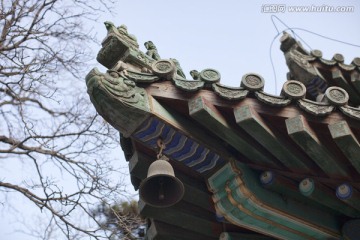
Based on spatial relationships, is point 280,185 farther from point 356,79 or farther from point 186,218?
point 356,79

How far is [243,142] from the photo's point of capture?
4.30 m

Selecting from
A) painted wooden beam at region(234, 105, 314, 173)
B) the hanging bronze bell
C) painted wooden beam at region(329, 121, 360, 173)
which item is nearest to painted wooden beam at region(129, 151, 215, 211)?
the hanging bronze bell

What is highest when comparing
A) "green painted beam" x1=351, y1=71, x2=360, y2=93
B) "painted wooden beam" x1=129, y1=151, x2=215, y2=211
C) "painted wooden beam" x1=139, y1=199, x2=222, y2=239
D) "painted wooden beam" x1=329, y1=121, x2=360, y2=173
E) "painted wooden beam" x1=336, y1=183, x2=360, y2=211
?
"green painted beam" x1=351, y1=71, x2=360, y2=93

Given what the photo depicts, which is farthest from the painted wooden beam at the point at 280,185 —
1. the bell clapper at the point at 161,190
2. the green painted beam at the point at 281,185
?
the bell clapper at the point at 161,190

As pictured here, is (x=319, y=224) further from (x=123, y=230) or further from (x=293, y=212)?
(x=123, y=230)

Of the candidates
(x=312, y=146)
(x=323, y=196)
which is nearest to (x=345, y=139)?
(x=312, y=146)

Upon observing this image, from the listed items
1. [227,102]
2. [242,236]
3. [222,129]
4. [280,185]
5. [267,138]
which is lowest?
[242,236]

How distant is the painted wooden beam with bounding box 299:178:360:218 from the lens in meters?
4.39

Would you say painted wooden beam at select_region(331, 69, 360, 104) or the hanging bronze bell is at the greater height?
painted wooden beam at select_region(331, 69, 360, 104)

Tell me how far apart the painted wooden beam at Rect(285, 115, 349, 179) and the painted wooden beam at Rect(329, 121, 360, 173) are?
14 centimetres

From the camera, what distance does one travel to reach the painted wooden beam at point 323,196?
14.4 feet

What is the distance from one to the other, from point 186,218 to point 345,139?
1.64 metres

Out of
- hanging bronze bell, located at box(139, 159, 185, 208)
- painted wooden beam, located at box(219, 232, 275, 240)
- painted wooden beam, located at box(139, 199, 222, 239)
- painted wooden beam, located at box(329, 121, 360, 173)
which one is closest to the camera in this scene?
painted wooden beam, located at box(329, 121, 360, 173)

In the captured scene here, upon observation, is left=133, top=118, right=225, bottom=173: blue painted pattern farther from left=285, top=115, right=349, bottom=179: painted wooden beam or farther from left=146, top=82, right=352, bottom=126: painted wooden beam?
left=285, top=115, right=349, bottom=179: painted wooden beam
